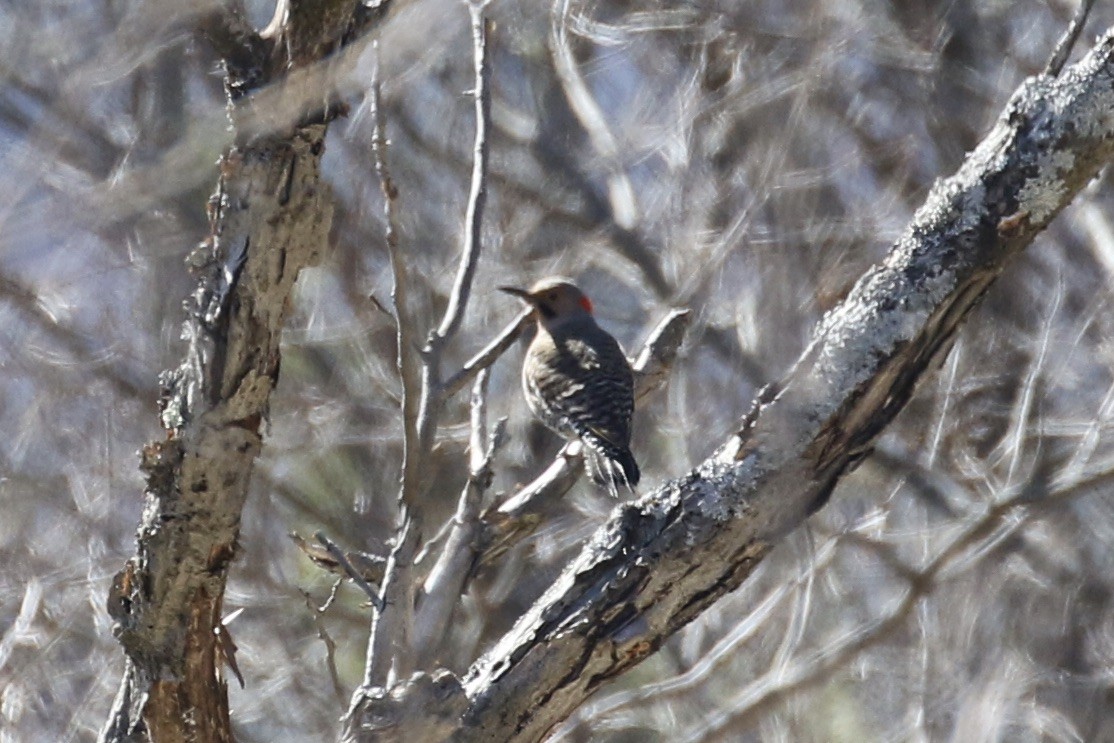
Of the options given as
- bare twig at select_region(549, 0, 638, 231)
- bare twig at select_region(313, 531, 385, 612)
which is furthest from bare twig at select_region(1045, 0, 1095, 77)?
bare twig at select_region(549, 0, 638, 231)

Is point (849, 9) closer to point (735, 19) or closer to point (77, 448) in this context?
point (735, 19)

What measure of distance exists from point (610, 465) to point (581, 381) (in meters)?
0.74

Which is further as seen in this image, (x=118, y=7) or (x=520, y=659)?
(x=118, y=7)

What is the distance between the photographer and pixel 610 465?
15.1ft

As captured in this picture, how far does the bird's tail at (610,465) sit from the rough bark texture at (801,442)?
6.18 ft

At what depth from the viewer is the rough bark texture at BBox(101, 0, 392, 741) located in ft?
8.54

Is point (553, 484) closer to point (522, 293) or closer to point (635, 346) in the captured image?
point (522, 293)

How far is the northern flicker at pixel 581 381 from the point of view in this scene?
4.63m

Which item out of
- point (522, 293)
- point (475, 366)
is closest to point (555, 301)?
point (522, 293)

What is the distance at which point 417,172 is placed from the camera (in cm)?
706

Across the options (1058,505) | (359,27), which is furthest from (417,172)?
(359,27)

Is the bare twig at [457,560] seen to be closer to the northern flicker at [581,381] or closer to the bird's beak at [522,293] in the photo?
the northern flicker at [581,381]

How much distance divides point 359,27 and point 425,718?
4.08 feet

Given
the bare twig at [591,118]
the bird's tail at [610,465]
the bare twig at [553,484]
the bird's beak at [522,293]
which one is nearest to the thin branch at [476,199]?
the bare twig at [553,484]
